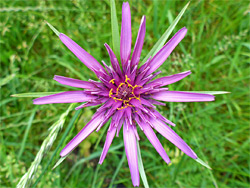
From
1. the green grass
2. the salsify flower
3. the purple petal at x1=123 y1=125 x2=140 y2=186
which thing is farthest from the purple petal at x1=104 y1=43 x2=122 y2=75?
the green grass

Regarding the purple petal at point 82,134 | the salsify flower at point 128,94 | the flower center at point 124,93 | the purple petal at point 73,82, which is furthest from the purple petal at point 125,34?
the purple petal at point 82,134

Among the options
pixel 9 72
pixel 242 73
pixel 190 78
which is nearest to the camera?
pixel 190 78

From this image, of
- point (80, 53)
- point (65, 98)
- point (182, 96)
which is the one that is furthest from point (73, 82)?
Result: point (182, 96)

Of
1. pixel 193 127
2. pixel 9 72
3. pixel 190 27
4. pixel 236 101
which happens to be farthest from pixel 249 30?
pixel 9 72

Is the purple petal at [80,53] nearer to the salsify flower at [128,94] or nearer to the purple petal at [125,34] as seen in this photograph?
the salsify flower at [128,94]

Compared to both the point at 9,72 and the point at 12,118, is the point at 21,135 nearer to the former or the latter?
the point at 12,118

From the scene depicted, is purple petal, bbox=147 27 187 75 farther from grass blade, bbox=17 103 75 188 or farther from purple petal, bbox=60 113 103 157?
grass blade, bbox=17 103 75 188

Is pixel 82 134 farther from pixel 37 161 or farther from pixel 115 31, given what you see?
pixel 115 31
